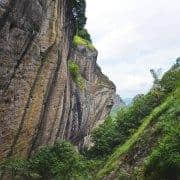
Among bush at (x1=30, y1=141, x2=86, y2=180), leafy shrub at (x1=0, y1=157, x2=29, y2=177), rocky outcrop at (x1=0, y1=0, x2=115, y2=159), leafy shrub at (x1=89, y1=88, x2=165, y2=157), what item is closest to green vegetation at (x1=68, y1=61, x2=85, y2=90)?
rocky outcrop at (x1=0, y1=0, x2=115, y2=159)

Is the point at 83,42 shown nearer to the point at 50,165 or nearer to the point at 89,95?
the point at 89,95

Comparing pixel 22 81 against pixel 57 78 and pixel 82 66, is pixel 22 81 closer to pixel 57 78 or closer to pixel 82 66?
pixel 57 78

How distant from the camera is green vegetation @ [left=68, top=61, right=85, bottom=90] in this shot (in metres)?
57.5

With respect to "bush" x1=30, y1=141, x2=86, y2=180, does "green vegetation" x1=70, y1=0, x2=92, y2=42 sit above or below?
above

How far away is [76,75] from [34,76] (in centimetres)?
1955

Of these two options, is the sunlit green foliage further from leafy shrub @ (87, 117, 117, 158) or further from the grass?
the grass

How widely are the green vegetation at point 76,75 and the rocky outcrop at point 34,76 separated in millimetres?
1579

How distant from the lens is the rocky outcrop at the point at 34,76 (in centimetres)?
3391

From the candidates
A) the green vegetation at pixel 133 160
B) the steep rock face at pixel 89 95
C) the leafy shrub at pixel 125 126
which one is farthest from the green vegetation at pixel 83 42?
the green vegetation at pixel 133 160

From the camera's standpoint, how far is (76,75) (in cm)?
5947

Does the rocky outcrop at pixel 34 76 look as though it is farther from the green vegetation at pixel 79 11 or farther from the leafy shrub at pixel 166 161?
the leafy shrub at pixel 166 161

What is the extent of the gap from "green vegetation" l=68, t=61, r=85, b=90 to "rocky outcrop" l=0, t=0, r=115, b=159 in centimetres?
158

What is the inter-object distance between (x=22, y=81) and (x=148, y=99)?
25.1m

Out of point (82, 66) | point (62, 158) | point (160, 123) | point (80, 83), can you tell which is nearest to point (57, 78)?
point (62, 158)
